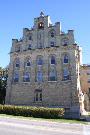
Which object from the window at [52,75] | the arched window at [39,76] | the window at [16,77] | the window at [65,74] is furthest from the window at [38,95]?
the window at [65,74]

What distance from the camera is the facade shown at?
1581 inches

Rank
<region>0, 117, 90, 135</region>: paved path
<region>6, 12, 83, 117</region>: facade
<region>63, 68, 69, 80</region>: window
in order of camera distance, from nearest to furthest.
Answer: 1. <region>0, 117, 90, 135</region>: paved path
2. <region>6, 12, 83, 117</region>: facade
3. <region>63, 68, 69, 80</region>: window

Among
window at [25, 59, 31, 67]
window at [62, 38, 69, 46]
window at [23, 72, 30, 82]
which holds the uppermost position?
window at [62, 38, 69, 46]

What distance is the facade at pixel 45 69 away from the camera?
40.2m

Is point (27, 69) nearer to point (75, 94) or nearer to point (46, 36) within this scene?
point (46, 36)

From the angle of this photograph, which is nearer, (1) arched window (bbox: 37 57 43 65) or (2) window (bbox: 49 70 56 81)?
(2) window (bbox: 49 70 56 81)

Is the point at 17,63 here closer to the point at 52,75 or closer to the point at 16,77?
the point at 16,77

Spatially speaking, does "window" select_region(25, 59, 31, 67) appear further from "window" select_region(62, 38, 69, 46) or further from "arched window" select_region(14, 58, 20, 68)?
"window" select_region(62, 38, 69, 46)

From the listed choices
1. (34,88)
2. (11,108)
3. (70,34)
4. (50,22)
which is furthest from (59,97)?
(50,22)

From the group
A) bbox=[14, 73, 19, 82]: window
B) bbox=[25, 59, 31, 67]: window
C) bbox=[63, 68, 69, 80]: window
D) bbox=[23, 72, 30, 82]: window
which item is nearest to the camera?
bbox=[63, 68, 69, 80]: window

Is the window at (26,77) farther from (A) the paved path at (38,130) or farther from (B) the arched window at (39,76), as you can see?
(A) the paved path at (38,130)

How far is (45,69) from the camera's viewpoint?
141ft

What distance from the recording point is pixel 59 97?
4006cm

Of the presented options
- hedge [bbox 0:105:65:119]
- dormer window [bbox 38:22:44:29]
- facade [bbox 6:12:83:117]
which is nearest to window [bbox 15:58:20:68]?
facade [bbox 6:12:83:117]
